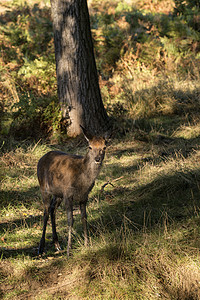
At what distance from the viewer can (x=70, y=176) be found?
4945 millimetres

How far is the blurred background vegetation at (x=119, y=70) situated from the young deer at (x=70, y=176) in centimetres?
482

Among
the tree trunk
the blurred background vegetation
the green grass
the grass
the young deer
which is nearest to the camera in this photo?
the green grass

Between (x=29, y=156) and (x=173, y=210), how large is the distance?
4.38 metres

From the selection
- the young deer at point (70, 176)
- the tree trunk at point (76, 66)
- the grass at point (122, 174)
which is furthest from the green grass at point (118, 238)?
the tree trunk at point (76, 66)

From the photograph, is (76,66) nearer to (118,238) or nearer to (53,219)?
(53,219)

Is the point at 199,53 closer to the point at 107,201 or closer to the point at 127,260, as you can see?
the point at 107,201

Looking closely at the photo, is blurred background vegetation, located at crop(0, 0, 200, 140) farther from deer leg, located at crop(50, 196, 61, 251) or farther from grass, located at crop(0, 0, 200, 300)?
deer leg, located at crop(50, 196, 61, 251)

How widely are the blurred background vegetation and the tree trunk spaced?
21.6 inches

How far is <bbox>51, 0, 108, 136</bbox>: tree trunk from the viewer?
32.0ft

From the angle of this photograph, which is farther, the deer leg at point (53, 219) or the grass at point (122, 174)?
the deer leg at point (53, 219)

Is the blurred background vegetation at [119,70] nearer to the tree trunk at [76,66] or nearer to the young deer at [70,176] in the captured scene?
the tree trunk at [76,66]

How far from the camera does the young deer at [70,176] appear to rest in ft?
15.3

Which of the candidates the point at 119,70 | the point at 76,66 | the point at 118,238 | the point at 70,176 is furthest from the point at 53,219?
the point at 119,70

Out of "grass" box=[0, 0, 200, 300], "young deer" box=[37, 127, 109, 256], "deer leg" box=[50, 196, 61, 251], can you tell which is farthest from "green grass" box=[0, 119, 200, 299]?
"young deer" box=[37, 127, 109, 256]
